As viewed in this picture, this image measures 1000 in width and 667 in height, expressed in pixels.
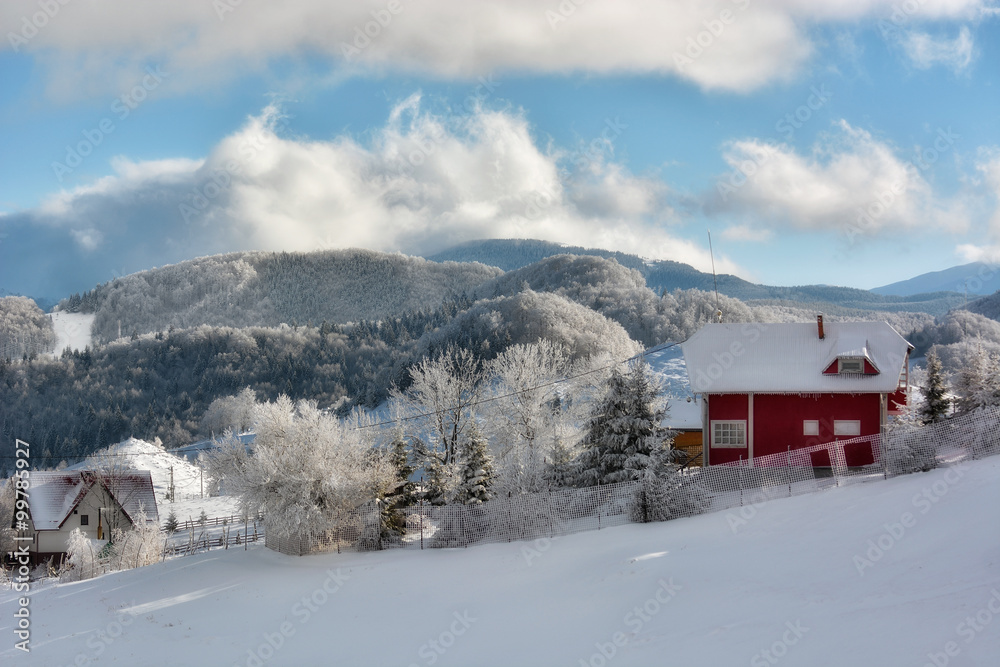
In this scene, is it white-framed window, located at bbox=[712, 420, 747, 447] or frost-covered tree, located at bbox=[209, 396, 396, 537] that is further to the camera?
white-framed window, located at bbox=[712, 420, 747, 447]

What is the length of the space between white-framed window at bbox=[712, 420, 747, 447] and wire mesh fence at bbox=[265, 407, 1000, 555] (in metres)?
2.39

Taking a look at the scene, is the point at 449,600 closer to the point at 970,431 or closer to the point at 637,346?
the point at 970,431

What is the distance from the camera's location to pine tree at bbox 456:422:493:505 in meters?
28.6

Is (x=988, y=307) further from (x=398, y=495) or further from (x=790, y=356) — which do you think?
(x=398, y=495)

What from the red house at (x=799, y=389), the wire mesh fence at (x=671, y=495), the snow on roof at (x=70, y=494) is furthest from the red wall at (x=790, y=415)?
the snow on roof at (x=70, y=494)

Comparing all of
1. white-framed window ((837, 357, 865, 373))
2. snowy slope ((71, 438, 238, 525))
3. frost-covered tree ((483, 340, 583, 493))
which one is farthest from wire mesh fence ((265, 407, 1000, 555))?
snowy slope ((71, 438, 238, 525))

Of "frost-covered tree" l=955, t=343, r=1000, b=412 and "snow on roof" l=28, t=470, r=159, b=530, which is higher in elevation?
"frost-covered tree" l=955, t=343, r=1000, b=412

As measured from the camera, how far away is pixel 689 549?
18516 mm

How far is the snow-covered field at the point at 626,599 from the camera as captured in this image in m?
12.0

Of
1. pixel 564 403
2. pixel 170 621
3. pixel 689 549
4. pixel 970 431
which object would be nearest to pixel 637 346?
pixel 564 403

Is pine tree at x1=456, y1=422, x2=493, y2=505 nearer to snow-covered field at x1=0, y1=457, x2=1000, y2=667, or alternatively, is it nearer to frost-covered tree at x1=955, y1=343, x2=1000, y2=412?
snow-covered field at x1=0, y1=457, x2=1000, y2=667

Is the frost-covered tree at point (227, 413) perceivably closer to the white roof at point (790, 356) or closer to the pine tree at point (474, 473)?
the pine tree at point (474, 473)

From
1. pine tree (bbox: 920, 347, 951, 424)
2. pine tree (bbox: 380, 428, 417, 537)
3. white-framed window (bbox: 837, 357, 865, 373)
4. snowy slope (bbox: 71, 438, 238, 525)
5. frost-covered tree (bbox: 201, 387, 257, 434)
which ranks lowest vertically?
snowy slope (bbox: 71, 438, 238, 525)

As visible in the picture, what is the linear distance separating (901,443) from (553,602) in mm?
12575
